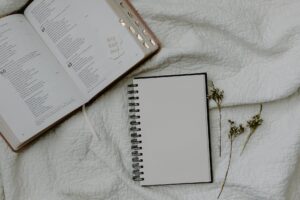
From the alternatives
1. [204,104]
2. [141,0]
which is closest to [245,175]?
[204,104]

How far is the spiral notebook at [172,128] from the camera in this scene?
937 millimetres

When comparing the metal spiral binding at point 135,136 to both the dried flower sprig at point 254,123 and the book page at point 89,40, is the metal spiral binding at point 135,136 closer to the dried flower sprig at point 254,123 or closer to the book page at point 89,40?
the book page at point 89,40

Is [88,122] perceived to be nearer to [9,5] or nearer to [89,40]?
[89,40]

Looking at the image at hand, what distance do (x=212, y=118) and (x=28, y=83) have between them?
38 centimetres

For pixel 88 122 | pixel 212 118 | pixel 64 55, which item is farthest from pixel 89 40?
pixel 212 118

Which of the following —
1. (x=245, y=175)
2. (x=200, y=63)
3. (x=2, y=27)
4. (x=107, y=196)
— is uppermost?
(x=2, y=27)

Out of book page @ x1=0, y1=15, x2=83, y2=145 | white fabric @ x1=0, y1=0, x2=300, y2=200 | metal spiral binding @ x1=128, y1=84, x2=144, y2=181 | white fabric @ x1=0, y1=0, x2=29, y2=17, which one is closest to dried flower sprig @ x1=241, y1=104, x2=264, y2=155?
white fabric @ x1=0, y1=0, x2=300, y2=200

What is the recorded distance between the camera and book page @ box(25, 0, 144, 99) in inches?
36.4

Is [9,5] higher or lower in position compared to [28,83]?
higher

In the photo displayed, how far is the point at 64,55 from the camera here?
930mm

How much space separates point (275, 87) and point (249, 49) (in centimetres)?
10

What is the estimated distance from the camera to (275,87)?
3.02 feet

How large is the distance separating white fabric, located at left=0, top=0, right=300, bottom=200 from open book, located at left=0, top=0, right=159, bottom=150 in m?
0.04

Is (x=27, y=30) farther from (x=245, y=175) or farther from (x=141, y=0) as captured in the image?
(x=245, y=175)
